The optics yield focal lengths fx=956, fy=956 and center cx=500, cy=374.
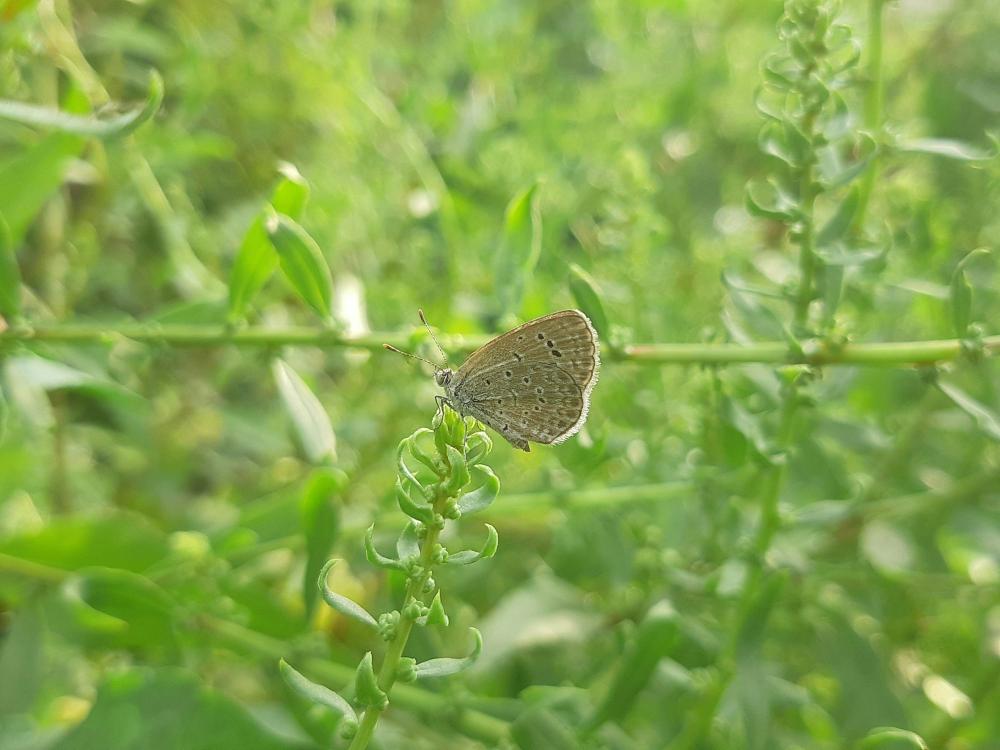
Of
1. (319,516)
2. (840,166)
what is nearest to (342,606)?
(319,516)

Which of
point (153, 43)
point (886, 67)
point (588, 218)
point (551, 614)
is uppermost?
point (153, 43)

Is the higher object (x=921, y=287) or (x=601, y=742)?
(x=921, y=287)

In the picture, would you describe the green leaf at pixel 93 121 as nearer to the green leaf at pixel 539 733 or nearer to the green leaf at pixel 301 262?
the green leaf at pixel 301 262

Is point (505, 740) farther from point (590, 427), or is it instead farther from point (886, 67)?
point (886, 67)

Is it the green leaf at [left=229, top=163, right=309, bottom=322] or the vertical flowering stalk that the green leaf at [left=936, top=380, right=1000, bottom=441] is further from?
the green leaf at [left=229, top=163, right=309, bottom=322]

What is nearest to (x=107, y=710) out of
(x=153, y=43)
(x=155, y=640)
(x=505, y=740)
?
(x=155, y=640)

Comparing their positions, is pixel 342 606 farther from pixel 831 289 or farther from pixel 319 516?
pixel 831 289

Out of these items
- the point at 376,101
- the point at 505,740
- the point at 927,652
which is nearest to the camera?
the point at 505,740

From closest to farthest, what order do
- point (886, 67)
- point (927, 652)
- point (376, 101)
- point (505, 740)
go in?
1. point (505, 740)
2. point (927, 652)
3. point (376, 101)
4. point (886, 67)
